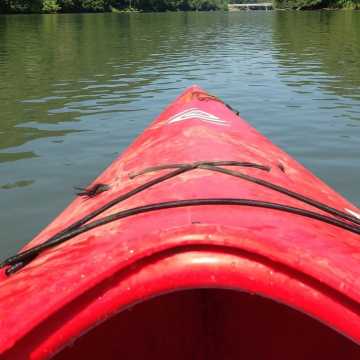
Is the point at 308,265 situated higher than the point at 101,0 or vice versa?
the point at 101,0

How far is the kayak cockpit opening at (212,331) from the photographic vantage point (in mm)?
2264

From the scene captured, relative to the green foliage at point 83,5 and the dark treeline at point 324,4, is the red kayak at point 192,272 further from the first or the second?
the green foliage at point 83,5

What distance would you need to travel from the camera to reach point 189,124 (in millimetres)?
3852

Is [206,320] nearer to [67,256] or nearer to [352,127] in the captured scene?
[67,256]

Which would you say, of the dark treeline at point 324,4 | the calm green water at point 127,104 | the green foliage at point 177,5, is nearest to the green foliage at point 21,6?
the green foliage at point 177,5

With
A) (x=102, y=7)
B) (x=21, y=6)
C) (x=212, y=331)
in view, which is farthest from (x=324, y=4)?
(x=212, y=331)

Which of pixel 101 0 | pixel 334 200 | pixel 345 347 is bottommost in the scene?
pixel 345 347

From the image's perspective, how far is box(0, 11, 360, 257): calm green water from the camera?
5.92 metres

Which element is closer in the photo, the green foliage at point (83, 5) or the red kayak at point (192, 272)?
the red kayak at point (192, 272)

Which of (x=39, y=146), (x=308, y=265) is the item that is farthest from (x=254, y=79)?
(x=308, y=265)

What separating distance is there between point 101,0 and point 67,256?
239ft

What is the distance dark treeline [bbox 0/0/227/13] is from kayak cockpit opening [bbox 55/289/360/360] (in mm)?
55208

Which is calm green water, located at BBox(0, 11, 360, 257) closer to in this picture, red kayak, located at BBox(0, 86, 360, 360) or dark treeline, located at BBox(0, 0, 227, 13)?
red kayak, located at BBox(0, 86, 360, 360)

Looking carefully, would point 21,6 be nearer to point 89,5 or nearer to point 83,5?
point 83,5
